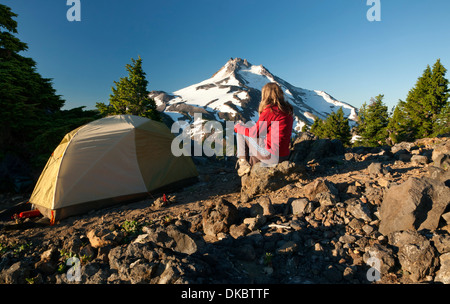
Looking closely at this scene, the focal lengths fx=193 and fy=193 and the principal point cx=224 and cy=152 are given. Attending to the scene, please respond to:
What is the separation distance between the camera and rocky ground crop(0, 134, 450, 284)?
8.15 ft

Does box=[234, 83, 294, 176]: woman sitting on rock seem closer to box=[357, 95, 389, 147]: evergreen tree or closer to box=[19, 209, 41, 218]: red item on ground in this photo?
box=[19, 209, 41, 218]: red item on ground

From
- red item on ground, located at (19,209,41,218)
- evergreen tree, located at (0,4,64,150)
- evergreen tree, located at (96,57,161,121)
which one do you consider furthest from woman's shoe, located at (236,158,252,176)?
evergreen tree, located at (96,57,161,121)

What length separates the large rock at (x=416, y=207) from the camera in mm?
2973

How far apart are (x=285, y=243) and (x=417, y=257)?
5.26 ft

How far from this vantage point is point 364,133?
34.9 metres

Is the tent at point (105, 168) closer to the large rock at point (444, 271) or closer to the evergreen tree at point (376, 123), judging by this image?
the large rock at point (444, 271)

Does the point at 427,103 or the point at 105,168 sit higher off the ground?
the point at 427,103

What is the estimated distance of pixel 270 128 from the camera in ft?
17.2

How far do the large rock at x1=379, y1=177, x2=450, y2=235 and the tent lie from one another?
6303 millimetres

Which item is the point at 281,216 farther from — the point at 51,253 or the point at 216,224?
the point at 51,253

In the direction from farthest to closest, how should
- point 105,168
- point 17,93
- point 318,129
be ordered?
point 318,129, point 17,93, point 105,168

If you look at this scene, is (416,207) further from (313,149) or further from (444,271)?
(313,149)

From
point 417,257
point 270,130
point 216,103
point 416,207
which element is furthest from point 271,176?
point 216,103
